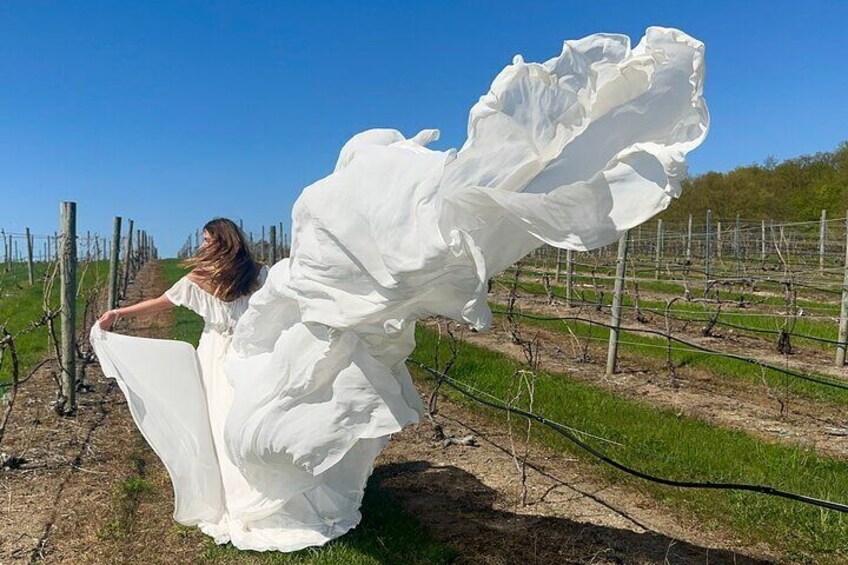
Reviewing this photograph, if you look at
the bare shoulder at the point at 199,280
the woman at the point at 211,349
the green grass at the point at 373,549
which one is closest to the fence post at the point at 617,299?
the green grass at the point at 373,549

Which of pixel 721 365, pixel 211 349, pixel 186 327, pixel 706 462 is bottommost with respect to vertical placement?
pixel 186 327

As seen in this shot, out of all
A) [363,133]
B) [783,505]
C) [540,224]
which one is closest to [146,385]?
[363,133]

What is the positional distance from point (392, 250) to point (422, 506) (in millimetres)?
2140

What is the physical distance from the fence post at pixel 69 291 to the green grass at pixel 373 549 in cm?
288

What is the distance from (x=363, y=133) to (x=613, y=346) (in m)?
5.75

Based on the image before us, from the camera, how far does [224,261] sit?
3.66 meters

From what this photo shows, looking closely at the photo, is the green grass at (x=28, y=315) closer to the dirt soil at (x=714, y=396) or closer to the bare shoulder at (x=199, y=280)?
the bare shoulder at (x=199, y=280)

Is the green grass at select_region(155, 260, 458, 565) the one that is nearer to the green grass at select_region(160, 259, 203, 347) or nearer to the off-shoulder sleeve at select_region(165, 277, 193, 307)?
the off-shoulder sleeve at select_region(165, 277, 193, 307)

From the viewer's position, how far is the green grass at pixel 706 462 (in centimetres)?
364

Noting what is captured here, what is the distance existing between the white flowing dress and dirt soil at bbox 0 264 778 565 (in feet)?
1.83

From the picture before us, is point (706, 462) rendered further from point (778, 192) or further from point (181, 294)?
point (778, 192)

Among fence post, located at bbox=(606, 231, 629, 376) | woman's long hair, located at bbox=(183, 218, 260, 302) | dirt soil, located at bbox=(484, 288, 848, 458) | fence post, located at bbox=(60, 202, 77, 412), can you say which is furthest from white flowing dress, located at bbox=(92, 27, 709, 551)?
fence post, located at bbox=(606, 231, 629, 376)

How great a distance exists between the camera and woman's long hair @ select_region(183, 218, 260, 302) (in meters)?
3.63

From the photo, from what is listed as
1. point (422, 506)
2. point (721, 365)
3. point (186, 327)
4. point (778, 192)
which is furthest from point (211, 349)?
point (778, 192)
